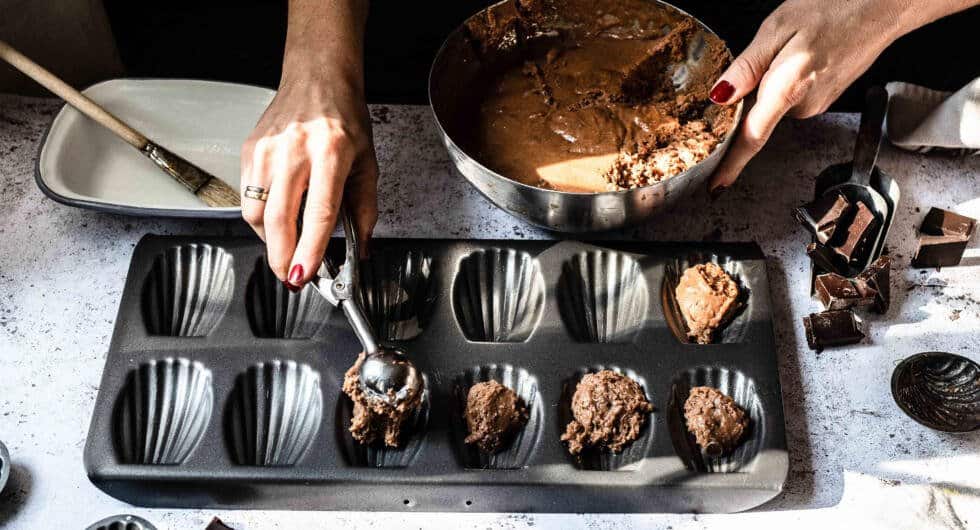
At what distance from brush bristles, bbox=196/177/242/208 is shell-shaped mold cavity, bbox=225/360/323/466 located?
16.8 inches

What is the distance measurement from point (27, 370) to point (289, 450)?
60 cm

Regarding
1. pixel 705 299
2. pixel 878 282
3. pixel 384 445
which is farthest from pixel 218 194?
pixel 878 282

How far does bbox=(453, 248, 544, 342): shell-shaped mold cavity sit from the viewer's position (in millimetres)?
1736

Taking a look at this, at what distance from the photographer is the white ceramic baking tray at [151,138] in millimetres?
1819

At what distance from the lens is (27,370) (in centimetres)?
169

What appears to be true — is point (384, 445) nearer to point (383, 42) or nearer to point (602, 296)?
point (602, 296)

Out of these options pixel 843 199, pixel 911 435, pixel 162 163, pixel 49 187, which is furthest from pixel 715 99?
pixel 49 187

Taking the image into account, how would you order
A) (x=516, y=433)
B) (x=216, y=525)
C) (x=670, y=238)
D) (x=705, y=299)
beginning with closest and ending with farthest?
1. (x=216, y=525)
2. (x=516, y=433)
3. (x=705, y=299)
4. (x=670, y=238)

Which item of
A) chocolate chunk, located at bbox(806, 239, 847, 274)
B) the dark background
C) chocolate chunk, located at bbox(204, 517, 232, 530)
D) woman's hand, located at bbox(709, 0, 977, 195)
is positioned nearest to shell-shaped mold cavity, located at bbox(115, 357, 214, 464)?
chocolate chunk, located at bbox(204, 517, 232, 530)

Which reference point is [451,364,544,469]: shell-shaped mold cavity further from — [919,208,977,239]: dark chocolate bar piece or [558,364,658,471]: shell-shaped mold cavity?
[919,208,977,239]: dark chocolate bar piece

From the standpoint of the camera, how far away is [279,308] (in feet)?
5.82

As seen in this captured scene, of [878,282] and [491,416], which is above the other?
[878,282]

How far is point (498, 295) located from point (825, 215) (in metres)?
0.74

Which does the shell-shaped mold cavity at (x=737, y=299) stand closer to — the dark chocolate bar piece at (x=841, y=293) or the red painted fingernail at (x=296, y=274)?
the dark chocolate bar piece at (x=841, y=293)
